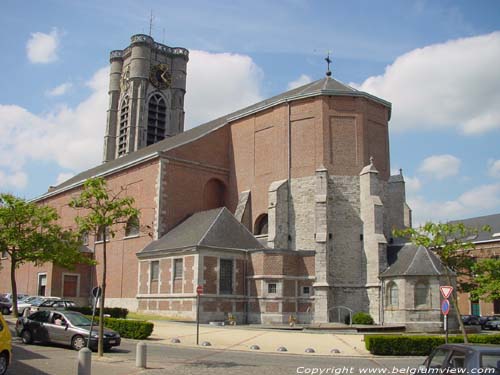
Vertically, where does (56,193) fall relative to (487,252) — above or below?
above

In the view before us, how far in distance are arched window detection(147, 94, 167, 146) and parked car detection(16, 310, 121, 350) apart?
1956 inches

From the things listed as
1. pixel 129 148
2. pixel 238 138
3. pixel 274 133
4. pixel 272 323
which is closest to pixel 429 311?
pixel 272 323

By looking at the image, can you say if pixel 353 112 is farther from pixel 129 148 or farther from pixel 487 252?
pixel 129 148

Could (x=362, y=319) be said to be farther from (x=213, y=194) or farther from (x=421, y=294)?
(x=213, y=194)

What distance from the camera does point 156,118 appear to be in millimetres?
68812

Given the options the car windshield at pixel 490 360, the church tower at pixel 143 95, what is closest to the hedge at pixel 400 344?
the car windshield at pixel 490 360

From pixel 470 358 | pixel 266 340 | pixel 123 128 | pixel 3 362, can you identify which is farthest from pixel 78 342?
pixel 123 128

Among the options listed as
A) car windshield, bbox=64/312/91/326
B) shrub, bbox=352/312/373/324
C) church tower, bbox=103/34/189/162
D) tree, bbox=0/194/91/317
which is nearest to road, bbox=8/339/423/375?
car windshield, bbox=64/312/91/326

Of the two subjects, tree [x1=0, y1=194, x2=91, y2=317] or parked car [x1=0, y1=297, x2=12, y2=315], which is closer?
tree [x1=0, y1=194, x2=91, y2=317]

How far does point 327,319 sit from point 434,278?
21.7 ft

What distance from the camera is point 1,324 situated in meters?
12.0

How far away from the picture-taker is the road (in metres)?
13.7

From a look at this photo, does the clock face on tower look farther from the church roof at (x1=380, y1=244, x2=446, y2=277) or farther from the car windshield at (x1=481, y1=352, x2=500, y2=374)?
the car windshield at (x1=481, y1=352, x2=500, y2=374)

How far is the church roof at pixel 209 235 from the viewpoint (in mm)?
33031
